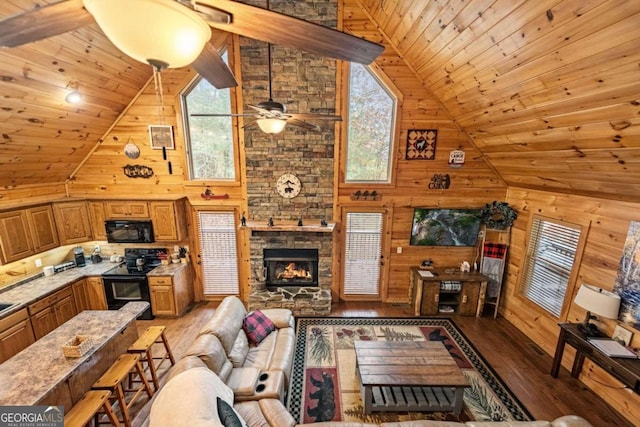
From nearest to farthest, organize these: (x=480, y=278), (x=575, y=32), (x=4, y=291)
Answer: (x=575, y=32) → (x=4, y=291) → (x=480, y=278)

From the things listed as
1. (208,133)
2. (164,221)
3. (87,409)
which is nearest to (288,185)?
(208,133)

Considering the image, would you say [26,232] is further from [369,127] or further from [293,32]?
[369,127]

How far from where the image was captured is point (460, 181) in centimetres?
513

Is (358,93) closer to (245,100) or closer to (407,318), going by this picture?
(245,100)

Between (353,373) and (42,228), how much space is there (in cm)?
530

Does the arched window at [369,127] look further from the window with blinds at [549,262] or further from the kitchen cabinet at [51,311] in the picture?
the kitchen cabinet at [51,311]

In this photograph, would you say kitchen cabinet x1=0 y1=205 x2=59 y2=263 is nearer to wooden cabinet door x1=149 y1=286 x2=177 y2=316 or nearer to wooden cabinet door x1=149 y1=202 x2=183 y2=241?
wooden cabinet door x1=149 y1=202 x2=183 y2=241

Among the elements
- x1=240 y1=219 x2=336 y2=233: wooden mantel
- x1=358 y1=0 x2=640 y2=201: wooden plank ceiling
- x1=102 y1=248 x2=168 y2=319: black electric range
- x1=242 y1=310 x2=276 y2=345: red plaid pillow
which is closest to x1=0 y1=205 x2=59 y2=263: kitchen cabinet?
x1=102 y1=248 x2=168 y2=319: black electric range

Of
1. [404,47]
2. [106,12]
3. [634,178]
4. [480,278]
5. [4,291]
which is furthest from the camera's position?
[480,278]

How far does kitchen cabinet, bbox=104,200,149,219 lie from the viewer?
4773 millimetres

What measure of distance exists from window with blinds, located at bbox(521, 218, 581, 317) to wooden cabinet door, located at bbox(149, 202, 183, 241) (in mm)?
6282

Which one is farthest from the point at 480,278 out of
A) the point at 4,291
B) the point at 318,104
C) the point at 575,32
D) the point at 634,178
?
the point at 4,291

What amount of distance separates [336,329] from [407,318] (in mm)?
1423

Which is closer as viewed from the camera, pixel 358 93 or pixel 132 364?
pixel 132 364
